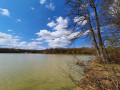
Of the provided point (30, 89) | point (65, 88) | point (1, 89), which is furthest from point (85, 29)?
point (1, 89)

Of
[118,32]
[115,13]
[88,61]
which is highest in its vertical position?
[115,13]

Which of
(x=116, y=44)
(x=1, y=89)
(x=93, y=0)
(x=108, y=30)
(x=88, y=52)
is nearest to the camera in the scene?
(x=116, y=44)

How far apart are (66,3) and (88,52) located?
586cm

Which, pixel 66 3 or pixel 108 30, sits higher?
pixel 66 3

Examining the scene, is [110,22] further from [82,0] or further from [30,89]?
[30,89]

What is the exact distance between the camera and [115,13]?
312cm

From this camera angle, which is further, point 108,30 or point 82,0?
point 82,0

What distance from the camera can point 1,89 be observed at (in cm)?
322

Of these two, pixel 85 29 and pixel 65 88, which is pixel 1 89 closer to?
pixel 65 88

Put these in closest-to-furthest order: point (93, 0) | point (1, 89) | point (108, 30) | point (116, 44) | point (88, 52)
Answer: point (116, 44) → point (88, 52) → point (108, 30) → point (1, 89) → point (93, 0)

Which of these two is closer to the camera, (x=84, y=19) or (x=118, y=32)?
(x=118, y=32)

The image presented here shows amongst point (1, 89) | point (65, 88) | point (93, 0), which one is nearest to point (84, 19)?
point (93, 0)

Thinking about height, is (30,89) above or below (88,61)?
below

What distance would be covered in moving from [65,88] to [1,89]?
9.73 feet
